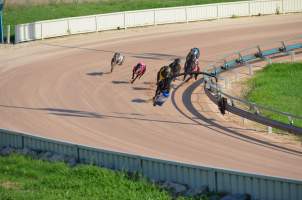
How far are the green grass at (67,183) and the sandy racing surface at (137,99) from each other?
2240mm

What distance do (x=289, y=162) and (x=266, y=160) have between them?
1.64 ft

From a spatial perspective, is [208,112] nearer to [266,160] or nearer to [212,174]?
[266,160]

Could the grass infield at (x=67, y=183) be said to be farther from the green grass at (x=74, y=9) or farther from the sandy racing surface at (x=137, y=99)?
the green grass at (x=74, y=9)

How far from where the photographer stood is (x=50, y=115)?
23.8 metres

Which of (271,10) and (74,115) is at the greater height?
(271,10)

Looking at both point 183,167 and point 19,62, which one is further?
point 19,62

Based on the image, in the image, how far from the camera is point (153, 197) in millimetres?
15891

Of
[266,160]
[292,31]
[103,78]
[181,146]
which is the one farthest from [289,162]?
[292,31]

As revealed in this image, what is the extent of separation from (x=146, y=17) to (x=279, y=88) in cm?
1295

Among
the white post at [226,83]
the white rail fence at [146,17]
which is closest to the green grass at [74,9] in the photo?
the white rail fence at [146,17]

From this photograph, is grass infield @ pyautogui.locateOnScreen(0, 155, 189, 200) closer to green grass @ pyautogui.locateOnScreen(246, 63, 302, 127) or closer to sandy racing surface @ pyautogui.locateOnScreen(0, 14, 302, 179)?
sandy racing surface @ pyautogui.locateOnScreen(0, 14, 302, 179)

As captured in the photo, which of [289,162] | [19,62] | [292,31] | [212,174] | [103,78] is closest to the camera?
[212,174]

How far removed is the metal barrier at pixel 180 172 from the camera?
1468cm

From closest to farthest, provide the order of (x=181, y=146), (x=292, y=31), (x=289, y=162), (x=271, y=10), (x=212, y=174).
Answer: (x=212, y=174) < (x=289, y=162) < (x=181, y=146) < (x=292, y=31) < (x=271, y=10)
